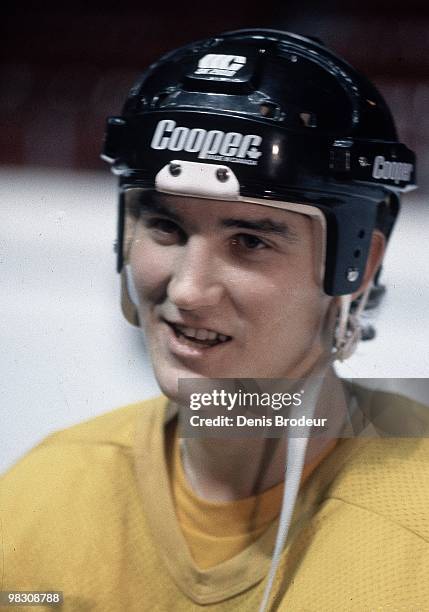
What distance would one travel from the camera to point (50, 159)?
1.55 metres

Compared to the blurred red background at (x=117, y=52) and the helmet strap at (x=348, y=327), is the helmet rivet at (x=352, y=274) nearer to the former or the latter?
the helmet strap at (x=348, y=327)

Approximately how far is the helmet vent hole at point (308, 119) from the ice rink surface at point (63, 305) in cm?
41

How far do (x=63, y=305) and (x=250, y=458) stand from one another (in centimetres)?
44

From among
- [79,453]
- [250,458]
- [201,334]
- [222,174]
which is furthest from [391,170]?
[79,453]

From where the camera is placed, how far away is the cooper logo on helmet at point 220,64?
4.27 ft

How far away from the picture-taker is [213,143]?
1254mm

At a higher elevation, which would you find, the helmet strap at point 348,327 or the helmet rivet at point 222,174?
the helmet rivet at point 222,174

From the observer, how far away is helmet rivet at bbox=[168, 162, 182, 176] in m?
1.27

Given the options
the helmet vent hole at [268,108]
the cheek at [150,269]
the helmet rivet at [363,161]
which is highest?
the helmet vent hole at [268,108]

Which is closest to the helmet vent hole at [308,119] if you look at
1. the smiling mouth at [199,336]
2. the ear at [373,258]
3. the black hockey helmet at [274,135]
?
the black hockey helmet at [274,135]

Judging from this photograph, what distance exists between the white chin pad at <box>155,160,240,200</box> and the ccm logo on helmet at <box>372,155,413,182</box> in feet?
0.76

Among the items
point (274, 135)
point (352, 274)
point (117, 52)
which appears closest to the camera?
point (274, 135)

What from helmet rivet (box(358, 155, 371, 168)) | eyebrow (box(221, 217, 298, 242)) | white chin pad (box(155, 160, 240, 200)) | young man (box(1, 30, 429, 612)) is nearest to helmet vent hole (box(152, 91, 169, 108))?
young man (box(1, 30, 429, 612))

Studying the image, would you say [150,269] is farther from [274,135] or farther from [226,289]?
[274,135]
